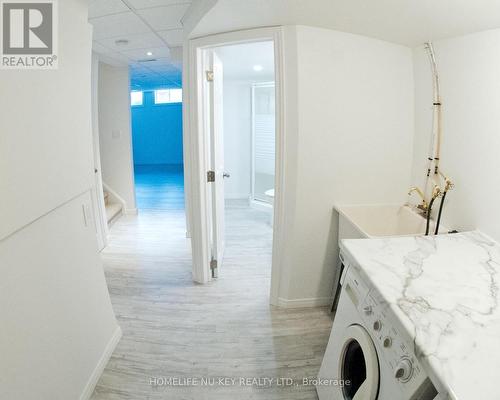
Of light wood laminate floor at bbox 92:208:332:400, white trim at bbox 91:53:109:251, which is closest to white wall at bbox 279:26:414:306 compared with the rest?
light wood laminate floor at bbox 92:208:332:400

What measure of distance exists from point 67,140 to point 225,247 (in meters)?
2.22

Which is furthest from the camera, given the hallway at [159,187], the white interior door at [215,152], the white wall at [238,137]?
the hallway at [159,187]

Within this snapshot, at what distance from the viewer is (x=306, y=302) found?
228 centimetres

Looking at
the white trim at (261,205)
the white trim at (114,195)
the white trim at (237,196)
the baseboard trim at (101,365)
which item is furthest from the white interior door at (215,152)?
the white trim at (237,196)

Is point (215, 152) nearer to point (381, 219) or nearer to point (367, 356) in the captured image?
point (381, 219)

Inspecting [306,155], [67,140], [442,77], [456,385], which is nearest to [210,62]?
[306,155]

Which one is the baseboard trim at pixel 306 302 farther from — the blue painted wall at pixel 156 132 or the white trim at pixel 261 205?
the blue painted wall at pixel 156 132

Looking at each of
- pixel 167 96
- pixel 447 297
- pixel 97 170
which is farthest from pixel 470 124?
pixel 167 96

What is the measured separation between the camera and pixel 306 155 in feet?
6.48

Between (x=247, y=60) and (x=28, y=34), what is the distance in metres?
2.54

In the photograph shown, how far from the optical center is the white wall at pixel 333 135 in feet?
6.16

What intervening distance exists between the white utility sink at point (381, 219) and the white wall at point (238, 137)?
327 cm

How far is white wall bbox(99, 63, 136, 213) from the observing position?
414cm

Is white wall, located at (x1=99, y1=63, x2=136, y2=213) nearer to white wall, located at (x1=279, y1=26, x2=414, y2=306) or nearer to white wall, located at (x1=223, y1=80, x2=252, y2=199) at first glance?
white wall, located at (x1=223, y1=80, x2=252, y2=199)
